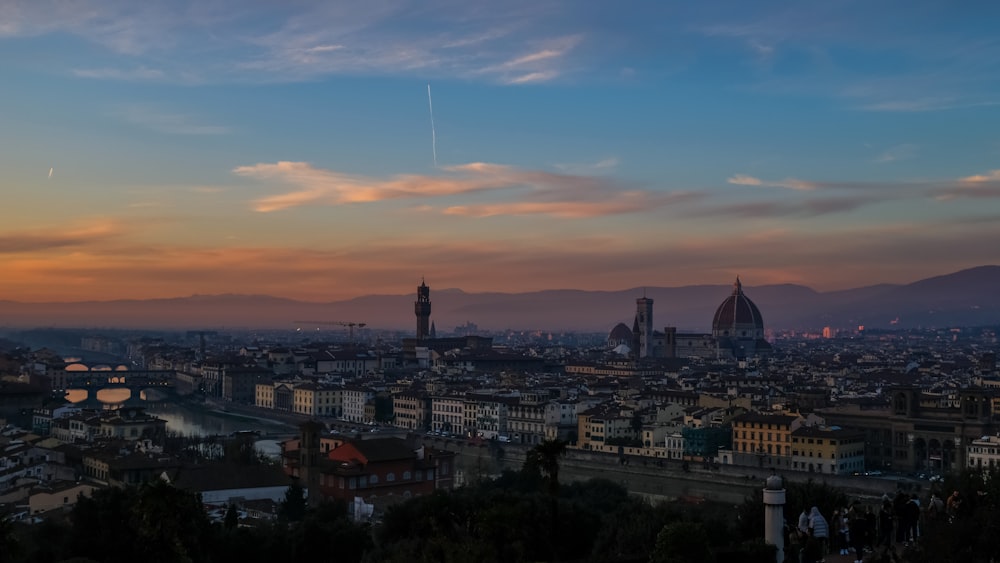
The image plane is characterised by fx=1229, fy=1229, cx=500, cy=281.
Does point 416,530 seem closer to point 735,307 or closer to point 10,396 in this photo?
point 10,396

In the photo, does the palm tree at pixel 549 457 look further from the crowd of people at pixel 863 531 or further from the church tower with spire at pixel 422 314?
the church tower with spire at pixel 422 314

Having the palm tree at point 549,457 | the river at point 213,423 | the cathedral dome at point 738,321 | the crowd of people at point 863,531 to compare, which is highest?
the cathedral dome at point 738,321

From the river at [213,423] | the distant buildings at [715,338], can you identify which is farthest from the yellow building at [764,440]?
the distant buildings at [715,338]

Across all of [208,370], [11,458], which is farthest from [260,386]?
[11,458]

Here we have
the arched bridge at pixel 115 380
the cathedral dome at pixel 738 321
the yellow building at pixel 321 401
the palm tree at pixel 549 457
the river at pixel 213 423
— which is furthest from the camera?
the cathedral dome at pixel 738 321

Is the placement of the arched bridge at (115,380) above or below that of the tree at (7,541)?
below

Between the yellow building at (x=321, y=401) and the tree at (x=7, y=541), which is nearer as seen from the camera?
the tree at (x=7, y=541)

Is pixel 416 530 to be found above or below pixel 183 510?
below

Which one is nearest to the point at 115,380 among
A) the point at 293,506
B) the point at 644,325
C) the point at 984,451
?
the point at 644,325
